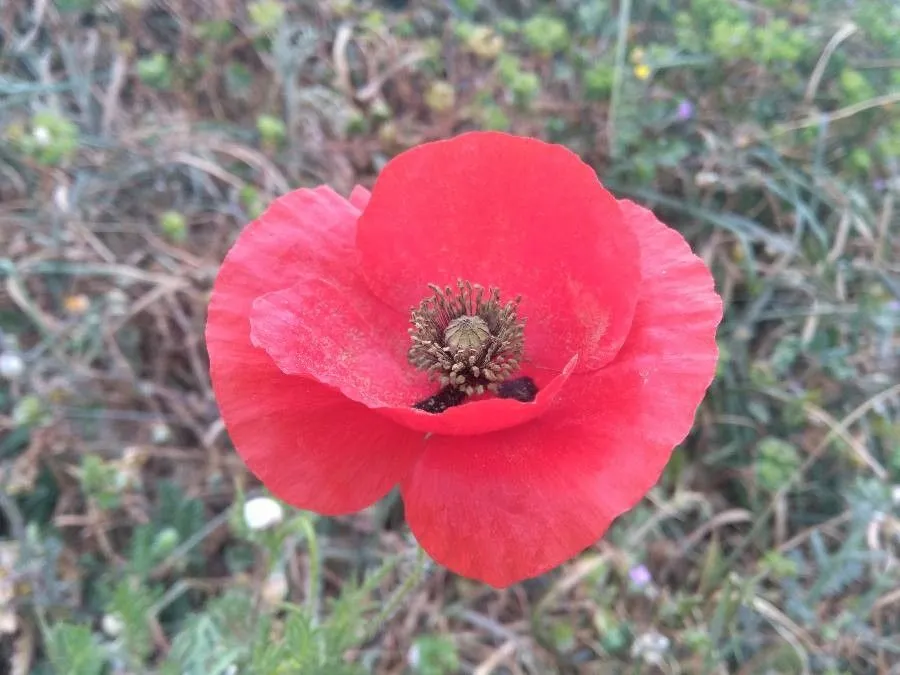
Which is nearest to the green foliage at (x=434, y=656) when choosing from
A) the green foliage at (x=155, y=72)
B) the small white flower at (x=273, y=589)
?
the small white flower at (x=273, y=589)

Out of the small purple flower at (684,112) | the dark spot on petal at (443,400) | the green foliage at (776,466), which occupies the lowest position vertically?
the green foliage at (776,466)

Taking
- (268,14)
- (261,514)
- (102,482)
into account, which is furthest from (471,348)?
(268,14)

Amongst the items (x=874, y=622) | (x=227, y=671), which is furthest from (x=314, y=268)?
(x=874, y=622)

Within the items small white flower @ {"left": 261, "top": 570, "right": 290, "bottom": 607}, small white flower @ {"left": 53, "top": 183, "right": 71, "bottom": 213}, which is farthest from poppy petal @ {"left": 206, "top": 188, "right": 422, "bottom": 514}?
small white flower @ {"left": 53, "top": 183, "right": 71, "bottom": 213}

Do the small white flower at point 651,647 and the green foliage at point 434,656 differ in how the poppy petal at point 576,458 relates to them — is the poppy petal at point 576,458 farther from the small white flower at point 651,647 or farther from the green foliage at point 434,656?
the small white flower at point 651,647

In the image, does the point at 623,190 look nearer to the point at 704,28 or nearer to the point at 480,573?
the point at 704,28

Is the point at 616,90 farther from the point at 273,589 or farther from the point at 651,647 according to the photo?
the point at 273,589
